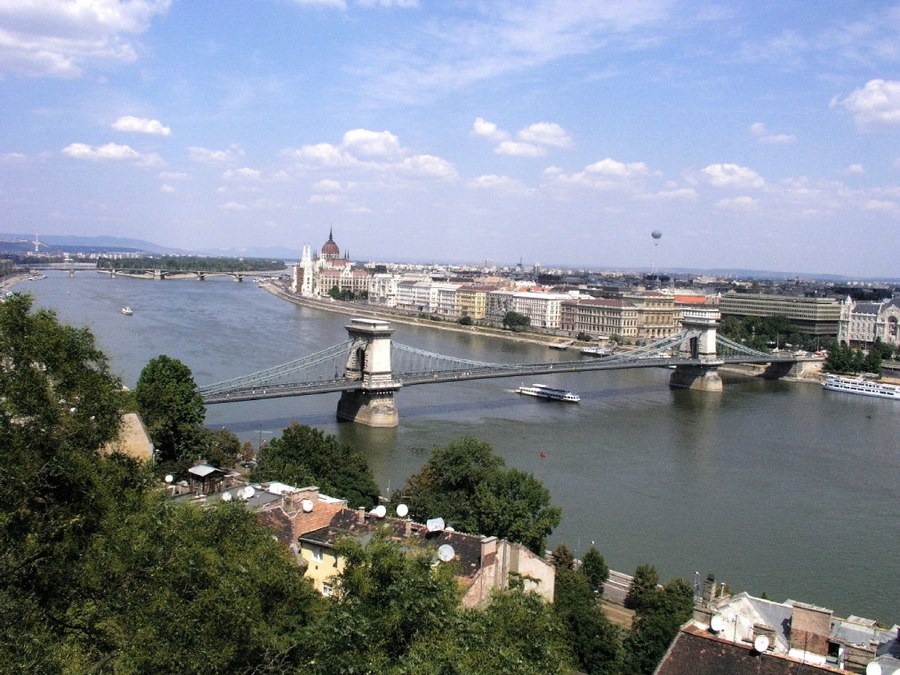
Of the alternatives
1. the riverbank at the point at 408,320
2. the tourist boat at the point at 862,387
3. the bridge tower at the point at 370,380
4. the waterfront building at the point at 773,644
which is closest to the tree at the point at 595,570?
the waterfront building at the point at 773,644

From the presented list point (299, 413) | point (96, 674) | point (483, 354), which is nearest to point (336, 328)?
point (483, 354)

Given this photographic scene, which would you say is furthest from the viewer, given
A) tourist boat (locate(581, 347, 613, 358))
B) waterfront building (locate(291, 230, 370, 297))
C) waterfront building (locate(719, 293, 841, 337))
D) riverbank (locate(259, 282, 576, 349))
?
waterfront building (locate(291, 230, 370, 297))

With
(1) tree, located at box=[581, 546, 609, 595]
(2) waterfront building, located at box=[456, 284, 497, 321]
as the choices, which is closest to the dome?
(2) waterfront building, located at box=[456, 284, 497, 321]

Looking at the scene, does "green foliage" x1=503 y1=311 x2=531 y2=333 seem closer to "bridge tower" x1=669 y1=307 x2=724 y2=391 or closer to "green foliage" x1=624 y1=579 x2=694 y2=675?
"bridge tower" x1=669 y1=307 x2=724 y2=391

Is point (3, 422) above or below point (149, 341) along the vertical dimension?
above

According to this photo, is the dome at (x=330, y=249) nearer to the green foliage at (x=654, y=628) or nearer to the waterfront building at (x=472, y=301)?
the waterfront building at (x=472, y=301)

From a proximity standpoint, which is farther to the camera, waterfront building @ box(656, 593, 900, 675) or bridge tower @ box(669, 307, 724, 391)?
bridge tower @ box(669, 307, 724, 391)

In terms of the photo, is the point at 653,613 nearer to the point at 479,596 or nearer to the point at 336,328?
the point at 479,596
